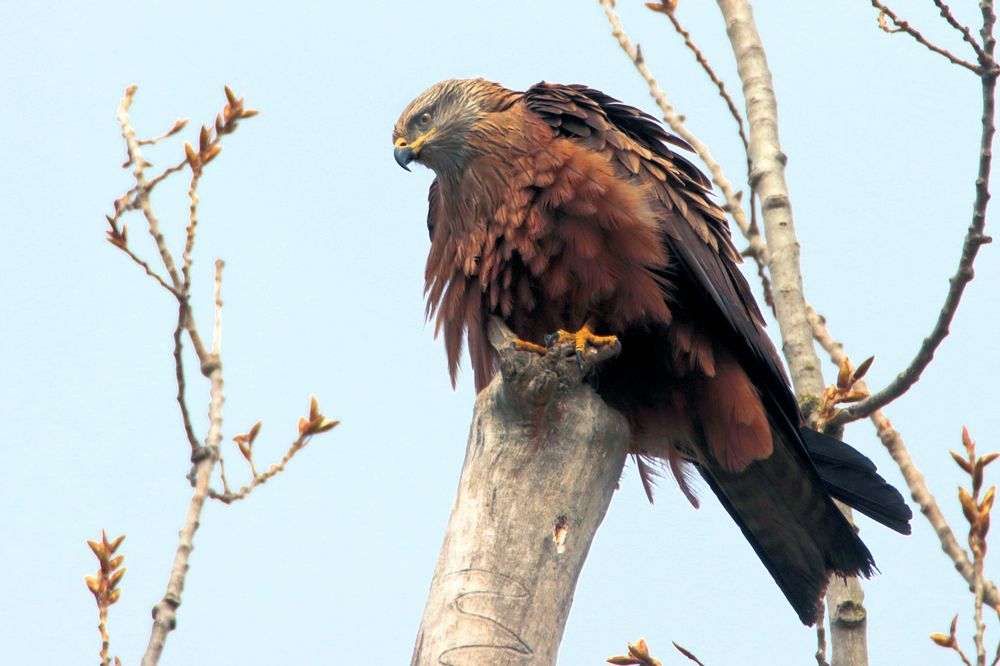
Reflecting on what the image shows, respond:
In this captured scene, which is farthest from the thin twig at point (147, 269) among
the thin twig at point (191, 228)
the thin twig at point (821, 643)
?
the thin twig at point (821, 643)

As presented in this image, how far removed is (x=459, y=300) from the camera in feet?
13.9

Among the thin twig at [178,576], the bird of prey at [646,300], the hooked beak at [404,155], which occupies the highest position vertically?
the hooked beak at [404,155]

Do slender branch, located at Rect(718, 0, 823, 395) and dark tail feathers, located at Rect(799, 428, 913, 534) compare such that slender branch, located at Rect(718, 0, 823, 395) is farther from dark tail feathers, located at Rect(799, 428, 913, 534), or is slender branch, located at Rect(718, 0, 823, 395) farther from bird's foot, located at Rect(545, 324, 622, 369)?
bird's foot, located at Rect(545, 324, 622, 369)

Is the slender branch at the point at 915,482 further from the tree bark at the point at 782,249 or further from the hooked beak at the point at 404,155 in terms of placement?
the hooked beak at the point at 404,155

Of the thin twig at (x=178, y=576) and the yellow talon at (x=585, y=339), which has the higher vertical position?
the yellow talon at (x=585, y=339)

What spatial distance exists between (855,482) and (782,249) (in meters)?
0.94

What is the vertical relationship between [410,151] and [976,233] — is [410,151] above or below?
above

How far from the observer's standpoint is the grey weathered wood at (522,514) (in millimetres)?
2656

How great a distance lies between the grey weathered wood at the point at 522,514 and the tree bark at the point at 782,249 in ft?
3.98

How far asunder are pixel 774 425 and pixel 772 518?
0.41 metres

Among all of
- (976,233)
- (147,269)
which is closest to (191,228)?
(147,269)

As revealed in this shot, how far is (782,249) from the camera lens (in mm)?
4520

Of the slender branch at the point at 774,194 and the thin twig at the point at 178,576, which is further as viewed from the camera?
the slender branch at the point at 774,194

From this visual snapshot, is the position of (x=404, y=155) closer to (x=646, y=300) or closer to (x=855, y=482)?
(x=646, y=300)
